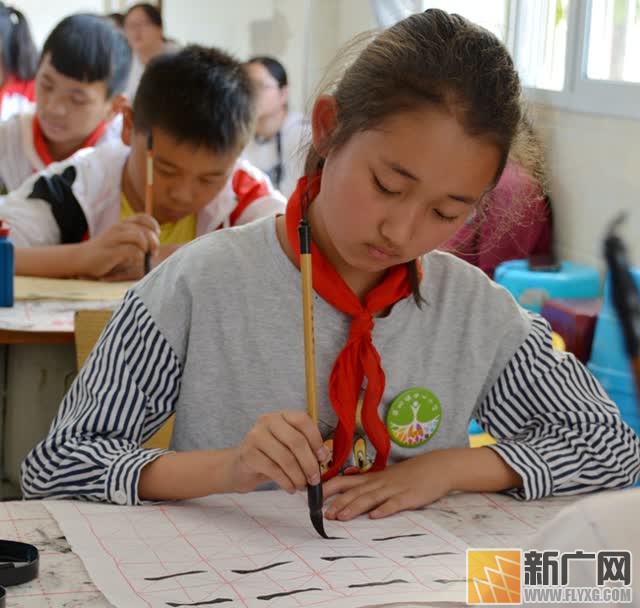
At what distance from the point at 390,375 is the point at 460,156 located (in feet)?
0.89

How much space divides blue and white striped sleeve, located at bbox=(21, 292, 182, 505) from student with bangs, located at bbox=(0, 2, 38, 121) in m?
3.79

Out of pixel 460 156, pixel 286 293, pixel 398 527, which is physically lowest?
pixel 398 527

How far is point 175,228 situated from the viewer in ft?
7.64

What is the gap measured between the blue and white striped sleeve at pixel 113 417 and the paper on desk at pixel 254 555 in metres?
0.04

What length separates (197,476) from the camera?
0.99 metres

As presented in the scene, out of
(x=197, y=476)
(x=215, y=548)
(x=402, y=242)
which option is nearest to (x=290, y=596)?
(x=215, y=548)

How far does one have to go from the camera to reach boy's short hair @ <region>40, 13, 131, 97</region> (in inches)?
127

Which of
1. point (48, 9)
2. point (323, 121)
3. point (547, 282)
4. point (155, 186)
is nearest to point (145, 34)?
point (48, 9)

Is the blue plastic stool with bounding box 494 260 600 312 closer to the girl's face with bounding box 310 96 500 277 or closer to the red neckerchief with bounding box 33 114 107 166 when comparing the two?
the red neckerchief with bounding box 33 114 107 166

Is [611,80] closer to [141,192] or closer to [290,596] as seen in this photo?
[141,192]

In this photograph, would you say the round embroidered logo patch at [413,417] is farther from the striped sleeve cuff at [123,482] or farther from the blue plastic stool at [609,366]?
the blue plastic stool at [609,366]

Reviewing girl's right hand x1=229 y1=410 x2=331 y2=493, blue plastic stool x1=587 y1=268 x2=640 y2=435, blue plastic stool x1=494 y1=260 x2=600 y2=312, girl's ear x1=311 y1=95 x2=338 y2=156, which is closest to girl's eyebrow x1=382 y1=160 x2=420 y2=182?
girl's ear x1=311 y1=95 x2=338 y2=156

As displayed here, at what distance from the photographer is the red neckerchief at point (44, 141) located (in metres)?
3.20

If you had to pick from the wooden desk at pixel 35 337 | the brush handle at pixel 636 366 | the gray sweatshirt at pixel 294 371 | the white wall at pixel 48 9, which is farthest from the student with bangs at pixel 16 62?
the brush handle at pixel 636 366
